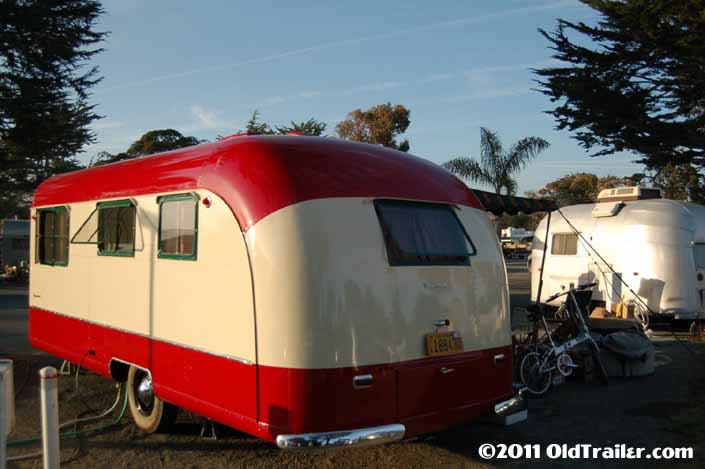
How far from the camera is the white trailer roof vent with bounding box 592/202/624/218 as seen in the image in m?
14.2

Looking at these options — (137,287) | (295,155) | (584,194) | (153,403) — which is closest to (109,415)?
(153,403)

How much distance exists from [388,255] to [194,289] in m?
1.68

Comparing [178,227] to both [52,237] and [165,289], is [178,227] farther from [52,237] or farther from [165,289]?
[52,237]

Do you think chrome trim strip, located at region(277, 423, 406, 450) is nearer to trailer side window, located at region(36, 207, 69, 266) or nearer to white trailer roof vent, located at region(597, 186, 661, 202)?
trailer side window, located at region(36, 207, 69, 266)

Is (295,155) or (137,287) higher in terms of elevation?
(295,155)

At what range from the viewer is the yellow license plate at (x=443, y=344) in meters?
5.10

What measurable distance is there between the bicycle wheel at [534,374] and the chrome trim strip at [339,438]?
387 centimetres

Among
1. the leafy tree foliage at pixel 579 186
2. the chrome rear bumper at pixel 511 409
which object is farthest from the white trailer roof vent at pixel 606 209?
the leafy tree foliage at pixel 579 186

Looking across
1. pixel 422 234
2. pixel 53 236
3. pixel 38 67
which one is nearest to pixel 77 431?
pixel 53 236

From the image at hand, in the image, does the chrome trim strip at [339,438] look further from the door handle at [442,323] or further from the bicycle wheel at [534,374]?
the bicycle wheel at [534,374]

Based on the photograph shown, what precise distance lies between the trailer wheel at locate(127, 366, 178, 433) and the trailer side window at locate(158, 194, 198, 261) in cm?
129

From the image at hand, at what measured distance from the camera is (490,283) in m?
5.73

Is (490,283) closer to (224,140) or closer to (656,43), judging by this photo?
(224,140)

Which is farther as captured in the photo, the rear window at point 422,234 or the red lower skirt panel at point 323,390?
the rear window at point 422,234
